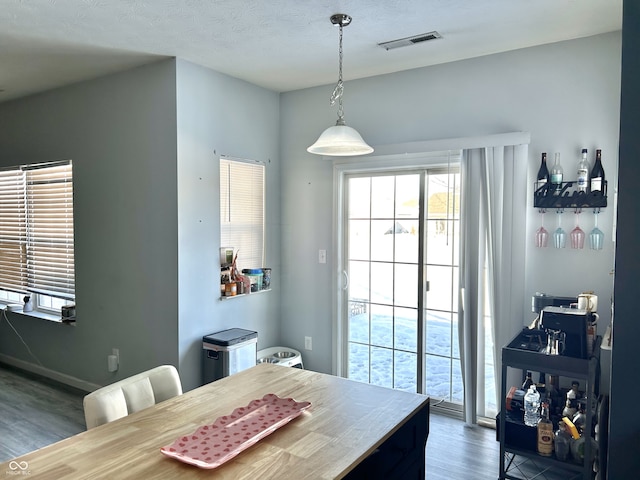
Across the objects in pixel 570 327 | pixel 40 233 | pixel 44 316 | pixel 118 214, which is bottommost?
pixel 44 316

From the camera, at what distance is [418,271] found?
12.0ft

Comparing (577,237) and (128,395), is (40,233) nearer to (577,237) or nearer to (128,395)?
(128,395)

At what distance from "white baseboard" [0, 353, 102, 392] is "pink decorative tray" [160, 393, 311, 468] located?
2.80 m

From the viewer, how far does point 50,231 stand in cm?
441

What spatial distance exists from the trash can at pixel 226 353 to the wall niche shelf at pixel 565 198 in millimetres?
2302

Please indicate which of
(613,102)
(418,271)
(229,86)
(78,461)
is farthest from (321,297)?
(78,461)

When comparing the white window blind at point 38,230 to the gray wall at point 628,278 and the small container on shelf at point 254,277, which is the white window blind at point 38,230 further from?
the gray wall at point 628,278

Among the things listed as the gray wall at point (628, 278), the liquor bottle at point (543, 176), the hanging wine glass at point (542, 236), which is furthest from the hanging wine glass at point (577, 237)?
the gray wall at point (628, 278)

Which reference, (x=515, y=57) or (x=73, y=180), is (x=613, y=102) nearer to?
(x=515, y=57)

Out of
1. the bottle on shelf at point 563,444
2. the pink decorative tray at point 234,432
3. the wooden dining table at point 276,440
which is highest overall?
the pink decorative tray at point 234,432

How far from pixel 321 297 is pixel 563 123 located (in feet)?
7.60

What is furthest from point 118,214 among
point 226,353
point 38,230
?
point 226,353

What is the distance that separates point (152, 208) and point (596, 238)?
10.1 feet

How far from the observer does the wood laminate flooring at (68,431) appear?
2.80 m
